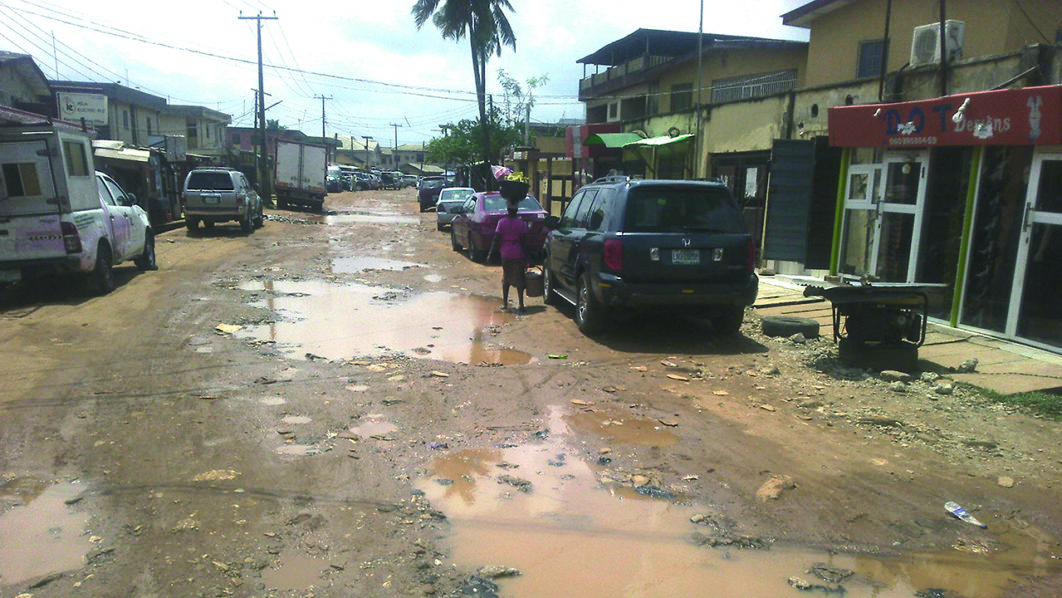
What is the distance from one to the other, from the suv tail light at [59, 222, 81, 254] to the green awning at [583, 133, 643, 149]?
13.0 metres

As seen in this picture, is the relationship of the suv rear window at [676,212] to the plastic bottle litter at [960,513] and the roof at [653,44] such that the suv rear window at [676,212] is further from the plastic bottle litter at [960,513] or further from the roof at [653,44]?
the roof at [653,44]

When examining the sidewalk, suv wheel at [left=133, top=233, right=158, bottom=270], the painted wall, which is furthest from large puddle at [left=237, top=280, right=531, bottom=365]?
the painted wall

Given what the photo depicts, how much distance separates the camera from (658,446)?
5277 millimetres

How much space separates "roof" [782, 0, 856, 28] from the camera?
692 inches

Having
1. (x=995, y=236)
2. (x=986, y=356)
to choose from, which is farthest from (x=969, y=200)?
(x=986, y=356)

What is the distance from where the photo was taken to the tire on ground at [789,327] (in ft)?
28.6

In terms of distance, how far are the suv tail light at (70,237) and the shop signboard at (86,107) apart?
2676 centimetres

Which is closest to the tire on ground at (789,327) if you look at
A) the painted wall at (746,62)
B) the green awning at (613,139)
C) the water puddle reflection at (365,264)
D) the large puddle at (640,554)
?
the large puddle at (640,554)

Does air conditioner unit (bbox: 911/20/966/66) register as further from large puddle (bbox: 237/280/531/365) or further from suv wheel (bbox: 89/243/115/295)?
suv wheel (bbox: 89/243/115/295)

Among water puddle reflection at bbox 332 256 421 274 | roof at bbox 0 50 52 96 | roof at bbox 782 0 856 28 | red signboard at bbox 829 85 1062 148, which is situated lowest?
water puddle reflection at bbox 332 256 421 274

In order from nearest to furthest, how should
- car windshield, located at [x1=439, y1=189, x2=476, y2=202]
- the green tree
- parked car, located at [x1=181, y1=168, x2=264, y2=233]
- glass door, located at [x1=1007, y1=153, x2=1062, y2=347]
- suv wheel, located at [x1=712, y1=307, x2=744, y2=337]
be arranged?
1. glass door, located at [x1=1007, y1=153, x2=1062, y2=347]
2. suv wheel, located at [x1=712, y1=307, x2=744, y2=337]
3. parked car, located at [x1=181, y1=168, x2=264, y2=233]
4. car windshield, located at [x1=439, y1=189, x2=476, y2=202]
5. the green tree

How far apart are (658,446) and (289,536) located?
8.57 ft

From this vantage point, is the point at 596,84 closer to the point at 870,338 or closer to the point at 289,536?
the point at 870,338

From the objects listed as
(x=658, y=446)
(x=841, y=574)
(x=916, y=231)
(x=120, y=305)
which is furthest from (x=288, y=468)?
(x=916, y=231)
